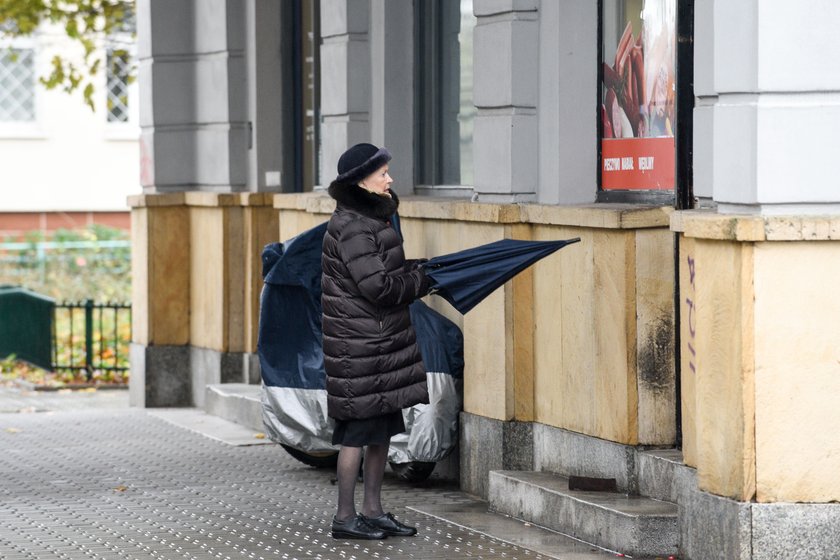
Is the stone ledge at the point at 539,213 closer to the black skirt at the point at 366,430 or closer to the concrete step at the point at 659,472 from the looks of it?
the concrete step at the point at 659,472

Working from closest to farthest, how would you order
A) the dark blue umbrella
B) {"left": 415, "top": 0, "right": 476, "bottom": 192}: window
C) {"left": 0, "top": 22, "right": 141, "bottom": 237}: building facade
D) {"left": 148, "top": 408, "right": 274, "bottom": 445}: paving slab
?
the dark blue umbrella
{"left": 415, "top": 0, "right": 476, "bottom": 192}: window
{"left": 148, "top": 408, "right": 274, "bottom": 445}: paving slab
{"left": 0, "top": 22, "right": 141, "bottom": 237}: building facade

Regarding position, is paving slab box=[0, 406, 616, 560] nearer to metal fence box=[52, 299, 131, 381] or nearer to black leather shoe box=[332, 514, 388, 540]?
black leather shoe box=[332, 514, 388, 540]

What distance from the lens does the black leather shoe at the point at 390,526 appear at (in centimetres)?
868

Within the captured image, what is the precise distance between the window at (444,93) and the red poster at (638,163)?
164 centimetres

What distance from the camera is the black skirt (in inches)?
337

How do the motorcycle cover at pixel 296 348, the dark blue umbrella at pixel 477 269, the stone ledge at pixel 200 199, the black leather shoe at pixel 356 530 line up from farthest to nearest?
the stone ledge at pixel 200 199, the motorcycle cover at pixel 296 348, the dark blue umbrella at pixel 477 269, the black leather shoe at pixel 356 530

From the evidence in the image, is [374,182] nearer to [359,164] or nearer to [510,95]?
[359,164]

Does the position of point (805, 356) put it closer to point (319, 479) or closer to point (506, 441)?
point (506, 441)

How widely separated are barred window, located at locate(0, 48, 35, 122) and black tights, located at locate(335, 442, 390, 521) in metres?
24.4

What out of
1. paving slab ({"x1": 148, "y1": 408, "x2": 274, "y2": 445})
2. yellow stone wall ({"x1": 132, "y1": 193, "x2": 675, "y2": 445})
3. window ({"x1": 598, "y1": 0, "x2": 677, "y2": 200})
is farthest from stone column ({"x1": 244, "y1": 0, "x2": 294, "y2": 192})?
window ({"x1": 598, "y1": 0, "x2": 677, "y2": 200})

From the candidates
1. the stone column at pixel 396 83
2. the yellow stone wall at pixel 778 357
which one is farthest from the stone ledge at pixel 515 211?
the stone column at pixel 396 83

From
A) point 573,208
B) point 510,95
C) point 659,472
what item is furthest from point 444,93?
point 659,472

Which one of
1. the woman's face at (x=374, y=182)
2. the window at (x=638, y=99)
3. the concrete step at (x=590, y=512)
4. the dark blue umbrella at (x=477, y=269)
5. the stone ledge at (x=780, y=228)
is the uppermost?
the window at (x=638, y=99)

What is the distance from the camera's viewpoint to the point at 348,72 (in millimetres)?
12070
